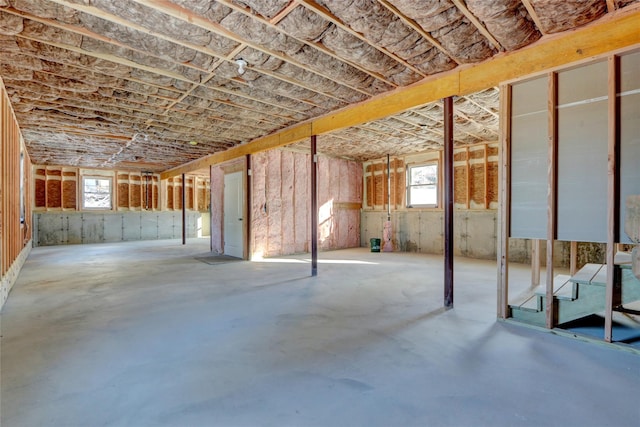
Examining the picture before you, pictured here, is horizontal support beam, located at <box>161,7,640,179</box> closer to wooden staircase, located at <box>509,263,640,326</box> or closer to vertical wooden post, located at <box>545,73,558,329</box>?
vertical wooden post, located at <box>545,73,558,329</box>

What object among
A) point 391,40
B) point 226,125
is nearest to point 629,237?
point 391,40

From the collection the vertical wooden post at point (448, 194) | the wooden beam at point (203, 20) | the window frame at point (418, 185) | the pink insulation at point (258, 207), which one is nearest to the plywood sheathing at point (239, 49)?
the wooden beam at point (203, 20)

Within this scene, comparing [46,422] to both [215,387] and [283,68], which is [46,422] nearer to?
[215,387]

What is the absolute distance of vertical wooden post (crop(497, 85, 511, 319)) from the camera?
3.24 m

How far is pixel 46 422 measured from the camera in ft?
5.48

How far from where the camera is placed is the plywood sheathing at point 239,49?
2.60 metres

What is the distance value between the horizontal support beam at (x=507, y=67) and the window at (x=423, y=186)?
4524mm

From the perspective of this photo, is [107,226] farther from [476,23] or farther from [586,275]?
[586,275]

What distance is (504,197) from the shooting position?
3268 millimetres

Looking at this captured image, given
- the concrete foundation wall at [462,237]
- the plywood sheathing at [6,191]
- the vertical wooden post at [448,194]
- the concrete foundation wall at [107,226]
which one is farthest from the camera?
the concrete foundation wall at [107,226]

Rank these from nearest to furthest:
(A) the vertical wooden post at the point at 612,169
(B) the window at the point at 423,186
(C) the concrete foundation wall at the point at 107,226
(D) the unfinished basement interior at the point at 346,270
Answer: (D) the unfinished basement interior at the point at 346,270 < (A) the vertical wooden post at the point at 612,169 < (B) the window at the point at 423,186 < (C) the concrete foundation wall at the point at 107,226

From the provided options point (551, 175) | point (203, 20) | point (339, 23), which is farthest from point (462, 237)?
point (203, 20)

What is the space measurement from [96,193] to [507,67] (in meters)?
13.5

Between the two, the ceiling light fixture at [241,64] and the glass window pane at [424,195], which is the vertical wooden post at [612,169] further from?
the glass window pane at [424,195]
